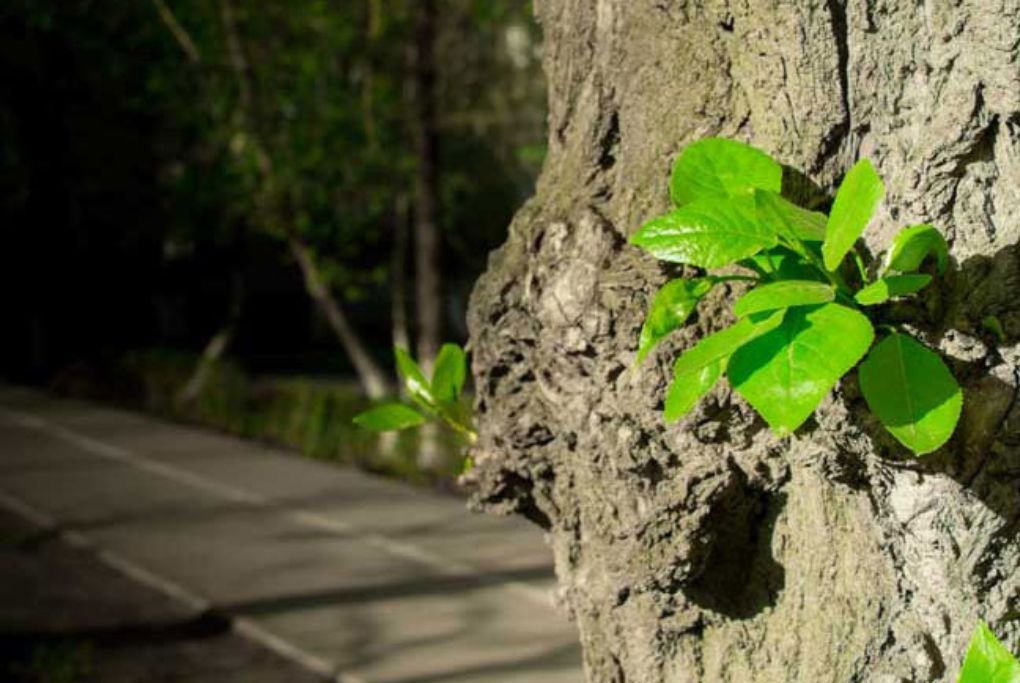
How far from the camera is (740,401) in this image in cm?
175

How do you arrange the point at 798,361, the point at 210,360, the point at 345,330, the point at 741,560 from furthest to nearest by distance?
the point at 210,360
the point at 345,330
the point at 741,560
the point at 798,361

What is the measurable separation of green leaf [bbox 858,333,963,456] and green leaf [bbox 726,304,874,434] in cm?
8

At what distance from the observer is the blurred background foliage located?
507 inches

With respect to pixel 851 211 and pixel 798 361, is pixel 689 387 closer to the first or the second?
pixel 798 361

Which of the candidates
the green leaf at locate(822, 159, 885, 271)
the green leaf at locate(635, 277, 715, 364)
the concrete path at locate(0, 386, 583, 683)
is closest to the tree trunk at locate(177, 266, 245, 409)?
the concrete path at locate(0, 386, 583, 683)

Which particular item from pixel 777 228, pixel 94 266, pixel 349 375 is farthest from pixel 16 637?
pixel 349 375

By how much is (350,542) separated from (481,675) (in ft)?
8.91

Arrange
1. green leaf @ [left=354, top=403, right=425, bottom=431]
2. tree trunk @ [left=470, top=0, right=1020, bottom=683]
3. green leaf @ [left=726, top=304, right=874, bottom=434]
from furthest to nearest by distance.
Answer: green leaf @ [left=354, top=403, right=425, bottom=431] → tree trunk @ [left=470, top=0, right=1020, bottom=683] → green leaf @ [left=726, top=304, right=874, bottom=434]

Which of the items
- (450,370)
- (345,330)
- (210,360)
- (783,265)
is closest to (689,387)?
(783,265)

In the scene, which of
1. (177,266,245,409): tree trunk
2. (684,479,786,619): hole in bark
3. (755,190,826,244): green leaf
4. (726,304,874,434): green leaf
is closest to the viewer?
(726,304,874,434): green leaf

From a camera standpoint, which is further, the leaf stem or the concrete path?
the concrete path

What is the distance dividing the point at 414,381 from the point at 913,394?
32.2 inches

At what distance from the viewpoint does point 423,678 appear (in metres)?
6.49

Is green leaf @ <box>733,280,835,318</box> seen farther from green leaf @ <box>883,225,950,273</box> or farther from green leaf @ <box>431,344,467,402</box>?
green leaf @ <box>431,344,467,402</box>
